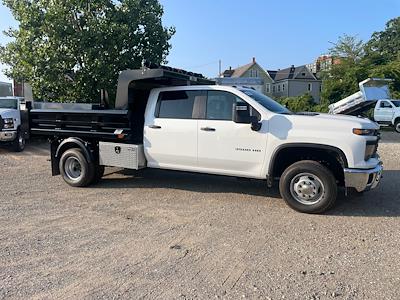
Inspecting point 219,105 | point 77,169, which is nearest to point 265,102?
point 219,105

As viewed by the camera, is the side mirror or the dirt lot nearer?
the dirt lot

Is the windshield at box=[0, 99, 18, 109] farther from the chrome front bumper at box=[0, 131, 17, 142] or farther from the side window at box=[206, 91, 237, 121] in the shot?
the side window at box=[206, 91, 237, 121]

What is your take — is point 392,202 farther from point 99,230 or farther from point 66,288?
point 66,288

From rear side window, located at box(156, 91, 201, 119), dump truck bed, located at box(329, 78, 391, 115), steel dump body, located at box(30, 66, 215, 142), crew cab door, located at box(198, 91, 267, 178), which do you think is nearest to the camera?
crew cab door, located at box(198, 91, 267, 178)

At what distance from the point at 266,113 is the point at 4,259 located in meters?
4.23

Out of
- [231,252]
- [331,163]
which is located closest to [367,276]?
[231,252]

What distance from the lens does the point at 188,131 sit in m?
7.06

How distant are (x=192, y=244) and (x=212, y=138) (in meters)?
2.36

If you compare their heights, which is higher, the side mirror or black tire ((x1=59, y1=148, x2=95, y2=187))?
the side mirror

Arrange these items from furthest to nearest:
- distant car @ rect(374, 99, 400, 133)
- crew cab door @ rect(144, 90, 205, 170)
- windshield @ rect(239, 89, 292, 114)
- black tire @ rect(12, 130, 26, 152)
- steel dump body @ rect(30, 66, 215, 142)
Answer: distant car @ rect(374, 99, 400, 133) < black tire @ rect(12, 130, 26, 152) < steel dump body @ rect(30, 66, 215, 142) < crew cab door @ rect(144, 90, 205, 170) < windshield @ rect(239, 89, 292, 114)

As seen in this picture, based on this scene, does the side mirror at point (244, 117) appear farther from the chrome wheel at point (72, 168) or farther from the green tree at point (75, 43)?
the green tree at point (75, 43)

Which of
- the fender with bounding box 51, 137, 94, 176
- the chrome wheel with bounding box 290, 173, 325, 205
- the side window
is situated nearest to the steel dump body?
the fender with bounding box 51, 137, 94, 176

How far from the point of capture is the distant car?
2261cm

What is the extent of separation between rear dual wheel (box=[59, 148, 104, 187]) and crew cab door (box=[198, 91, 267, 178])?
7.58 feet
